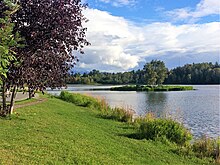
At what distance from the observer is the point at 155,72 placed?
3989 inches

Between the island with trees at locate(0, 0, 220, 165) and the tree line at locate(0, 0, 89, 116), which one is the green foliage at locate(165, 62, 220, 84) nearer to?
the island with trees at locate(0, 0, 220, 165)

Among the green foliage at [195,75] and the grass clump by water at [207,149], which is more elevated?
the green foliage at [195,75]

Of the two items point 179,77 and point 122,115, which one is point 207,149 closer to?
point 122,115

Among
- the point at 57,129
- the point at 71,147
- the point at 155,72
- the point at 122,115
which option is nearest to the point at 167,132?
the point at 57,129

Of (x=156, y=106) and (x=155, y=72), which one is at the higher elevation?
(x=155, y=72)

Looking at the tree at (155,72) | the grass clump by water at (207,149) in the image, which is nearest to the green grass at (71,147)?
the grass clump by water at (207,149)

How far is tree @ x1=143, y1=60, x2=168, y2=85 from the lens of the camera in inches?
3905

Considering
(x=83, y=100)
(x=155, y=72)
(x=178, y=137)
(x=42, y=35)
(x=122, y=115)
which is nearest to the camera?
(x=42, y=35)

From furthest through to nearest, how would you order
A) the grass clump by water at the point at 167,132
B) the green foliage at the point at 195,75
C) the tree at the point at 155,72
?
the green foliage at the point at 195,75
the tree at the point at 155,72
the grass clump by water at the point at 167,132

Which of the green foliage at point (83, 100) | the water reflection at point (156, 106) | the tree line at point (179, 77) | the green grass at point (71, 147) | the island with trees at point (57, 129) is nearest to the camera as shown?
the green grass at point (71, 147)

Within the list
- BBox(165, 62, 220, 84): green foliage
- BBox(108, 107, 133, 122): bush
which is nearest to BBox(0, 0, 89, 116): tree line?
BBox(108, 107, 133, 122): bush

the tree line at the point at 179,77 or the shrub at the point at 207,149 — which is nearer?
the shrub at the point at 207,149

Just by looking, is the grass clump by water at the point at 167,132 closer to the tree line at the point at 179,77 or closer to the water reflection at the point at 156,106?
the water reflection at the point at 156,106

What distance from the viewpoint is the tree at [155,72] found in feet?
325
